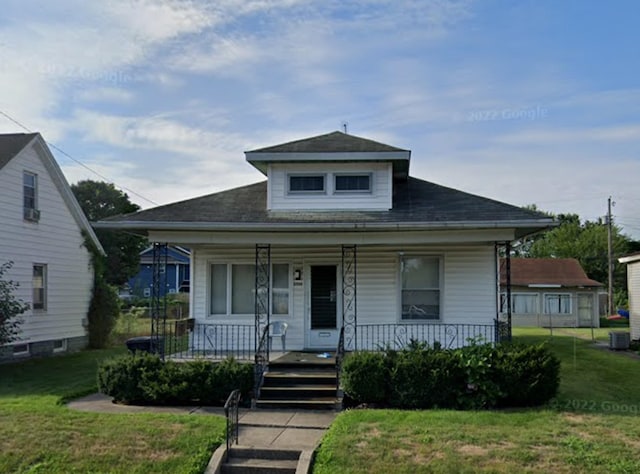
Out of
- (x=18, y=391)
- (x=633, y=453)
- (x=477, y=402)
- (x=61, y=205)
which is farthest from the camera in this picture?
(x=61, y=205)

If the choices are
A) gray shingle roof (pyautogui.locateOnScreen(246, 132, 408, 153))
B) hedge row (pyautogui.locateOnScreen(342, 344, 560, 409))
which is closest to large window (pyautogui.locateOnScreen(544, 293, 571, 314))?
gray shingle roof (pyautogui.locateOnScreen(246, 132, 408, 153))

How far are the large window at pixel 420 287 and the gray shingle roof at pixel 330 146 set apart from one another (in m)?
2.80

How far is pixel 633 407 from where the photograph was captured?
10.6 metres

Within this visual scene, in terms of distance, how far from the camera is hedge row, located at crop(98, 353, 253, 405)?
429 inches

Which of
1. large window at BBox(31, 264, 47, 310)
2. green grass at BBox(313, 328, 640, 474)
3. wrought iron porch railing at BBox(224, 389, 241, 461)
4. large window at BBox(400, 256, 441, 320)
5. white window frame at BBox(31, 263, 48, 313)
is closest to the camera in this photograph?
green grass at BBox(313, 328, 640, 474)

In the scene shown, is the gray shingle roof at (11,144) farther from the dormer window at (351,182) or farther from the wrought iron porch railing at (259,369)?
the wrought iron porch railing at (259,369)

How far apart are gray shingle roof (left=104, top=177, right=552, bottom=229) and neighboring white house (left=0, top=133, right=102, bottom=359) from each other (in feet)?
18.2

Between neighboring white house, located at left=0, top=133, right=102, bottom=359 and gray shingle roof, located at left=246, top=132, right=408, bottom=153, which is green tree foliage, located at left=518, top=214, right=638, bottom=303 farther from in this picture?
neighboring white house, located at left=0, top=133, right=102, bottom=359

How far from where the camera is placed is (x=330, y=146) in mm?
15133

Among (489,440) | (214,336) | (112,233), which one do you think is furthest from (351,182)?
(112,233)

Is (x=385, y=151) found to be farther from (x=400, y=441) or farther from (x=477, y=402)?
(x=400, y=441)

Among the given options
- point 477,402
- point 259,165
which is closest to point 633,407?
point 477,402

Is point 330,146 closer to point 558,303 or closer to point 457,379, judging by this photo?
point 457,379

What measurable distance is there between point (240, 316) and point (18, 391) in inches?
198
